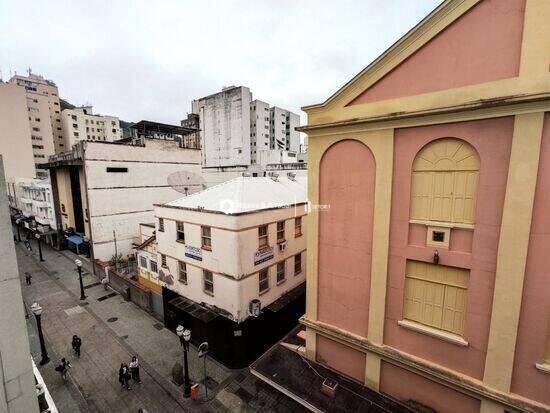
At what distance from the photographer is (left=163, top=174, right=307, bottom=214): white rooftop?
50.5 ft

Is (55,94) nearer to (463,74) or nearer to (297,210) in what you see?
(297,210)

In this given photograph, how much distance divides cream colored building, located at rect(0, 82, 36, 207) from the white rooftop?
58.5 m

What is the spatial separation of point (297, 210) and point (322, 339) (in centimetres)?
952

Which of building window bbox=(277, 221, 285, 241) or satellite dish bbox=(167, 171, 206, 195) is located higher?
satellite dish bbox=(167, 171, 206, 195)

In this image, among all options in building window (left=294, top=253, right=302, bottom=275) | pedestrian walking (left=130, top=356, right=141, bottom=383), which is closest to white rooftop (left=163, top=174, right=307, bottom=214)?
building window (left=294, top=253, right=302, bottom=275)

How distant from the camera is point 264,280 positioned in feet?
53.5

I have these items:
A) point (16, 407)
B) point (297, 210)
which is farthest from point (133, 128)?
point (16, 407)

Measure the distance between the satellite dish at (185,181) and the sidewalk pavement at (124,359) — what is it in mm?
14644

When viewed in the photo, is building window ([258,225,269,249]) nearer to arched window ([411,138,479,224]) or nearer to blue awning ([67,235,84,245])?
arched window ([411,138,479,224])

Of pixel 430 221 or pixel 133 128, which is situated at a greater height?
pixel 133 128

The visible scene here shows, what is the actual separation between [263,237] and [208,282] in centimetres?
430

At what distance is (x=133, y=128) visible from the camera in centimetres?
3309

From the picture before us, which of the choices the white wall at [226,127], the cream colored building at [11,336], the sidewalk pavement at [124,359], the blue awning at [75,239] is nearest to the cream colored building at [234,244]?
the sidewalk pavement at [124,359]

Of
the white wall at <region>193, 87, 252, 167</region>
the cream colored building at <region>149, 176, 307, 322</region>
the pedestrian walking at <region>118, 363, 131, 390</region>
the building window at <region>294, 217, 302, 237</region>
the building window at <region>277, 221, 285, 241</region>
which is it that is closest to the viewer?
the pedestrian walking at <region>118, 363, 131, 390</region>
